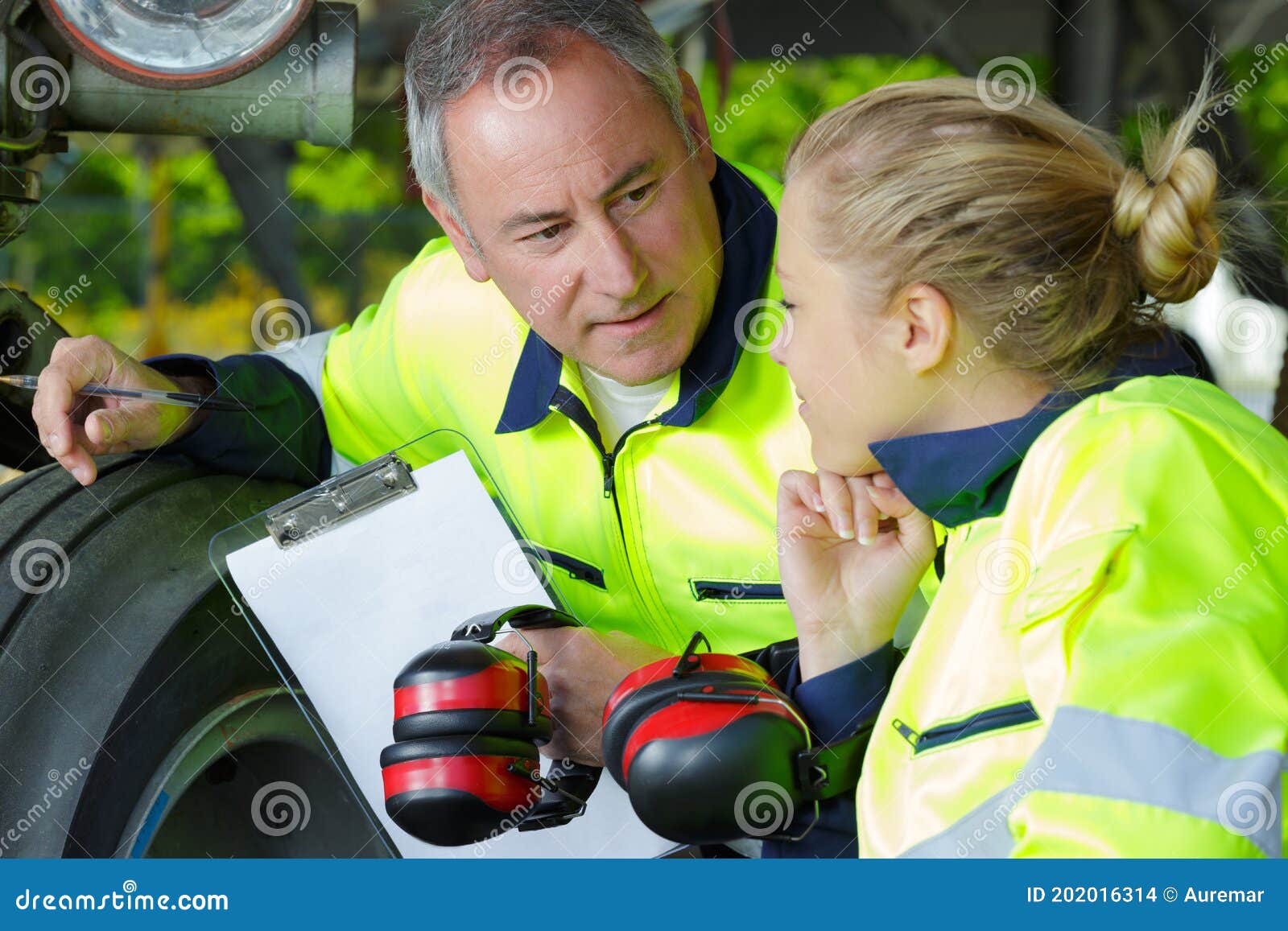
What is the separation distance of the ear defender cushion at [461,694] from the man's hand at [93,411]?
488 millimetres

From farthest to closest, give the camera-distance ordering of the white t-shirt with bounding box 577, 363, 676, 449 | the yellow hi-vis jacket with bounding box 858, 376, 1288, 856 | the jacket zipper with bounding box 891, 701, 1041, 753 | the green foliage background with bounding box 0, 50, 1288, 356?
the green foliage background with bounding box 0, 50, 1288, 356
the white t-shirt with bounding box 577, 363, 676, 449
the jacket zipper with bounding box 891, 701, 1041, 753
the yellow hi-vis jacket with bounding box 858, 376, 1288, 856

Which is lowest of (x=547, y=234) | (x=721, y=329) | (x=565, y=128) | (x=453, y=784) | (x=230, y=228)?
(x=230, y=228)

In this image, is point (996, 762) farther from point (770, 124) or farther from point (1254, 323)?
point (770, 124)

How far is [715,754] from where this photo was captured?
1190 mm

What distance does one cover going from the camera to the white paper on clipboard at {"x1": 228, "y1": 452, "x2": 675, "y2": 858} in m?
1.48

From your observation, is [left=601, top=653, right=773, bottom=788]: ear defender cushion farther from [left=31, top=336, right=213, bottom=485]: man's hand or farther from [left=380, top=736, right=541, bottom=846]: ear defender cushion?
[left=31, top=336, right=213, bottom=485]: man's hand

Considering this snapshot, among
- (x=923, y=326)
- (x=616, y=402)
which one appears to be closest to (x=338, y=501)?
(x=616, y=402)

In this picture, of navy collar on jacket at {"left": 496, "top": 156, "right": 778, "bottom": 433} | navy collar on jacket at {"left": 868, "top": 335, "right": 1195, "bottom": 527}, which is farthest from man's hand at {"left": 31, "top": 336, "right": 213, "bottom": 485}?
navy collar on jacket at {"left": 868, "top": 335, "right": 1195, "bottom": 527}

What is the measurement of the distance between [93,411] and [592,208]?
0.62 meters

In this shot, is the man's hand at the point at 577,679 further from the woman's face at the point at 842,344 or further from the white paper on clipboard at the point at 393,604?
the woman's face at the point at 842,344

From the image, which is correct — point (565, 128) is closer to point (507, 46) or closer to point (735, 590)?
point (507, 46)

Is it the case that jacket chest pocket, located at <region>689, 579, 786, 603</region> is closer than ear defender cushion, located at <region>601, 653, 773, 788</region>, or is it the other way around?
ear defender cushion, located at <region>601, 653, 773, 788</region>

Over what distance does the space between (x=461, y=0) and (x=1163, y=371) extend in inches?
35.3

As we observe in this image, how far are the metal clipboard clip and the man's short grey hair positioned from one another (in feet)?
0.94
